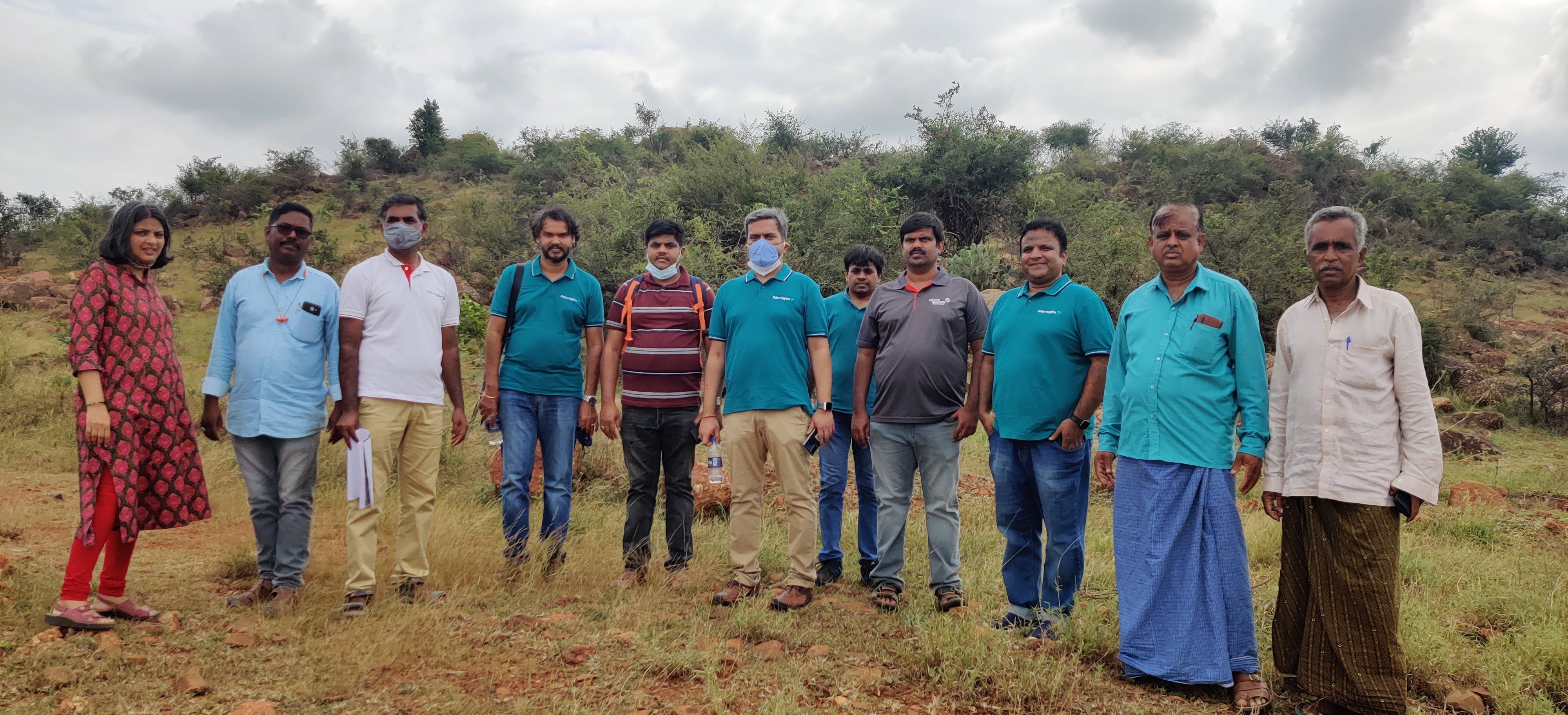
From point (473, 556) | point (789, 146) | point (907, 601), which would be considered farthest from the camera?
point (789, 146)

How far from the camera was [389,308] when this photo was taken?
4051 mm

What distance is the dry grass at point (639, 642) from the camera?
3150 mm

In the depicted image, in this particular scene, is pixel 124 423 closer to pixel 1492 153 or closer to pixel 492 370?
pixel 492 370

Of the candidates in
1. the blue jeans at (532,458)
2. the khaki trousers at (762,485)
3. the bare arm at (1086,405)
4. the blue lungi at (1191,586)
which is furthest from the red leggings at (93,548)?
the blue lungi at (1191,586)

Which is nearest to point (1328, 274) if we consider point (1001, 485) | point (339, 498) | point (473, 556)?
point (1001, 485)

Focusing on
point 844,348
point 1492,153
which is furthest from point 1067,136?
point 844,348

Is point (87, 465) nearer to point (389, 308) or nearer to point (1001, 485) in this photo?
point (389, 308)

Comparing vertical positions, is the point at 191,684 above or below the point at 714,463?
below

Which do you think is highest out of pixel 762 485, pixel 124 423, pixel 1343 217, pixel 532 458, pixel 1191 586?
pixel 1343 217

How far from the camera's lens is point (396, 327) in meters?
4.05

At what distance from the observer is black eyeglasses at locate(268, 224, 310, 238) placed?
157 inches

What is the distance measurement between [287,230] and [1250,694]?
4474 millimetres

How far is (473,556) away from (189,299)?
55.7ft

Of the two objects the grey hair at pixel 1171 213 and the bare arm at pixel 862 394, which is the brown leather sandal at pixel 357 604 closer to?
the bare arm at pixel 862 394
